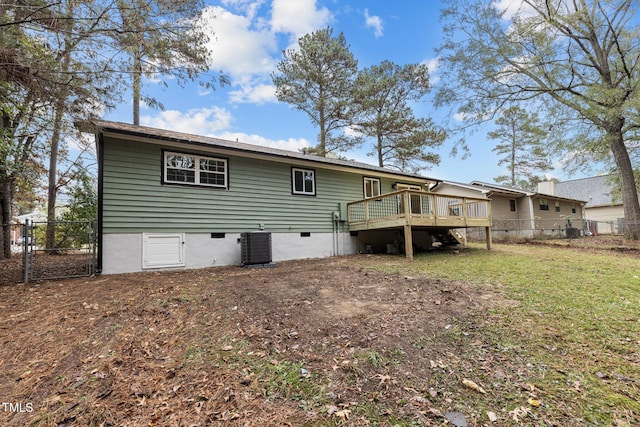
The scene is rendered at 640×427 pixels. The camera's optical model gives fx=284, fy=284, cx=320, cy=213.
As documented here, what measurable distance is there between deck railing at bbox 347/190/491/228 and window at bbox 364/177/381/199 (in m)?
0.67

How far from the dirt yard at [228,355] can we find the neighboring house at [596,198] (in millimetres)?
27484

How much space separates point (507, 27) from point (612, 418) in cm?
1700

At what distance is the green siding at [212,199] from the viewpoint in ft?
23.3

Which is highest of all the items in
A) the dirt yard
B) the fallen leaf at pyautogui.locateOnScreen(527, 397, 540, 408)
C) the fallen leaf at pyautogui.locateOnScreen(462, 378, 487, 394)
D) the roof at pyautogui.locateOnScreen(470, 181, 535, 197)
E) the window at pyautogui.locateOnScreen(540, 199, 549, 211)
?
the roof at pyautogui.locateOnScreen(470, 181, 535, 197)

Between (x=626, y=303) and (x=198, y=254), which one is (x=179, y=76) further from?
(x=626, y=303)

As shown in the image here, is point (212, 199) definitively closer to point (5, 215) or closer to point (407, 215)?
point (407, 215)

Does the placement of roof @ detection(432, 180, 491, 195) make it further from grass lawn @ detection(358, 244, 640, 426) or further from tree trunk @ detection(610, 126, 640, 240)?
grass lawn @ detection(358, 244, 640, 426)

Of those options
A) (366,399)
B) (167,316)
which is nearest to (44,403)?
(167,316)

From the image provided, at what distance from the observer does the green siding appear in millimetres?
7105

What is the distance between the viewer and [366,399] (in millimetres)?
2287

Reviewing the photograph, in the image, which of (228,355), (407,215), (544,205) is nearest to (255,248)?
(407,215)

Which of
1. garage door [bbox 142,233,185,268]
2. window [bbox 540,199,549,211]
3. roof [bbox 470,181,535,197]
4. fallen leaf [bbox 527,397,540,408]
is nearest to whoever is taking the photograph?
fallen leaf [bbox 527,397,540,408]

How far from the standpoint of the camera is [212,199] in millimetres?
8383

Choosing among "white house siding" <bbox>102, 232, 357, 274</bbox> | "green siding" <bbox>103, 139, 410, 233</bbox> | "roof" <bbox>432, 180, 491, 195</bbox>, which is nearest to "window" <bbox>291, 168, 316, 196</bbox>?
"green siding" <bbox>103, 139, 410, 233</bbox>
